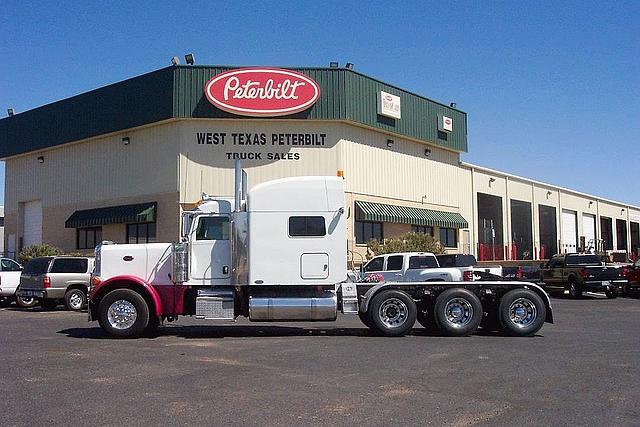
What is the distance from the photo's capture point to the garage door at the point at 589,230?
187 ft

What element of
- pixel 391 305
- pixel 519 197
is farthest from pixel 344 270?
pixel 519 197

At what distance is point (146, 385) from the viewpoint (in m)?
9.16

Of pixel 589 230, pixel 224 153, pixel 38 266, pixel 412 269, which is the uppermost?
pixel 224 153

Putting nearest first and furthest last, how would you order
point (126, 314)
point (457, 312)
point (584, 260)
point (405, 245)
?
point (126, 314), point (457, 312), point (584, 260), point (405, 245)

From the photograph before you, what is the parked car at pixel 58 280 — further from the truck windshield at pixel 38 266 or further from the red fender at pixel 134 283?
the red fender at pixel 134 283

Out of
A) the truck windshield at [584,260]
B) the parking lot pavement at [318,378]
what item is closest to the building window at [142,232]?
the parking lot pavement at [318,378]

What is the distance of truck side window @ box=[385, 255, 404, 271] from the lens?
2433cm

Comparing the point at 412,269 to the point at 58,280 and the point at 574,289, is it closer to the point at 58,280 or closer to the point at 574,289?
the point at 574,289

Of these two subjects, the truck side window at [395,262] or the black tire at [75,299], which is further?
the truck side window at [395,262]

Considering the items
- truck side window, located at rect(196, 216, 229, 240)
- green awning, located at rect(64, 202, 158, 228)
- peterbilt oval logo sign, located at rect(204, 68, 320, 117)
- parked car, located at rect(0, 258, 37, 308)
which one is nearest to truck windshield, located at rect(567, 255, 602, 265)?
peterbilt oval logo sign, located at rect(204, 68, 320, 117)

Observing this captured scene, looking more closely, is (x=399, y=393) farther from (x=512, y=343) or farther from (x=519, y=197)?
(x=519, y=197)

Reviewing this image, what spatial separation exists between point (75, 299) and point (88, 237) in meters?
14.8

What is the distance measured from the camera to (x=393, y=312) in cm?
1498

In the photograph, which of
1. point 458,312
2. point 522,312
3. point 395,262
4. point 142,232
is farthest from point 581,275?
point 142,232
